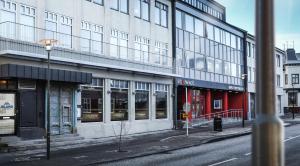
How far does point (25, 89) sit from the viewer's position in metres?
22.9

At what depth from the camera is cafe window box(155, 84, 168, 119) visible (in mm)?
34000

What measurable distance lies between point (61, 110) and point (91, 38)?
5.10 meters

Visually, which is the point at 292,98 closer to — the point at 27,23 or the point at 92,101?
the point at 92,101

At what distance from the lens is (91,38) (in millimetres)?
27453

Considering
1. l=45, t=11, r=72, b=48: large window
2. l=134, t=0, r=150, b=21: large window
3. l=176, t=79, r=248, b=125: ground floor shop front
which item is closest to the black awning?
l=45, t=11, r=72, b=48: large window

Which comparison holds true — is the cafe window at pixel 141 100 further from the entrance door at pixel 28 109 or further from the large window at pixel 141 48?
the entrance door at pixel 28 109

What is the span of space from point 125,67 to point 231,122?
63.9 feet

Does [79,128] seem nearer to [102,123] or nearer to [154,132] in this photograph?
[102,123]

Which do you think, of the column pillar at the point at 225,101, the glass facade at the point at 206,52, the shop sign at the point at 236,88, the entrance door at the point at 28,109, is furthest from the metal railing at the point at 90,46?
the column pillar at the point at 225,101

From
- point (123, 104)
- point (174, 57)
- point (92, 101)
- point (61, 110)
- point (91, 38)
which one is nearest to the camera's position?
point (61, 110)

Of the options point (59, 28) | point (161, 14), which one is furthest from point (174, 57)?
point (59, 28)

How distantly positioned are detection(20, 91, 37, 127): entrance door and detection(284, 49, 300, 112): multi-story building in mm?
62041

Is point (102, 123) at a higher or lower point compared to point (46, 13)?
lower

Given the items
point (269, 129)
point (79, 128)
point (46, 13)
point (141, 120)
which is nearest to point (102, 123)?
point (79, 128)
